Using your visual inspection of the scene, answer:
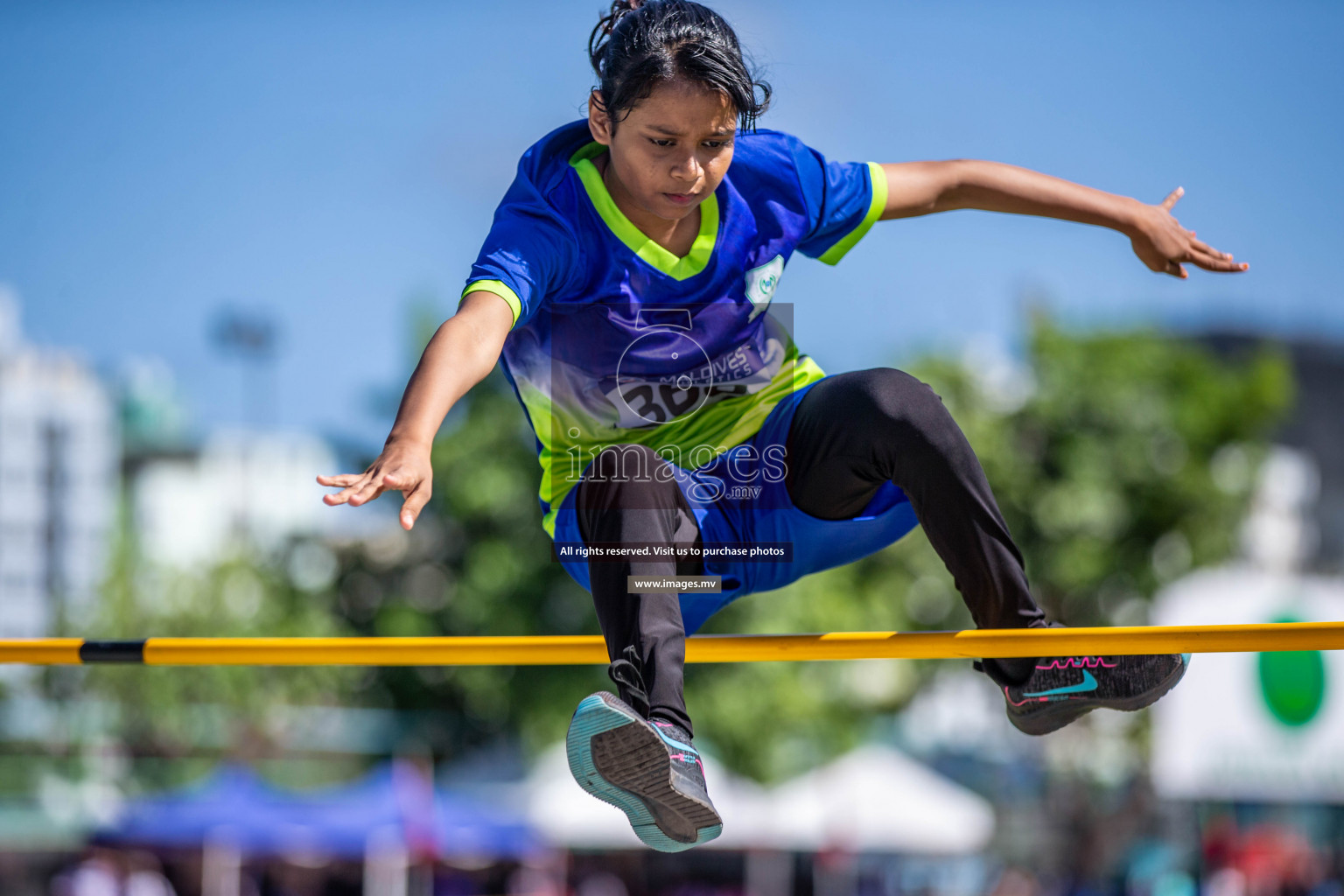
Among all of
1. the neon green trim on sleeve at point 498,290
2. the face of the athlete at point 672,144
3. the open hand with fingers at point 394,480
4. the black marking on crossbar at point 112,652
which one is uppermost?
the face of the athlete at point 672,144

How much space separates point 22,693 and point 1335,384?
131 feet

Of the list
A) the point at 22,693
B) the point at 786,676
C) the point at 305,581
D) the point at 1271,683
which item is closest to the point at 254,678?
the point at 305,581

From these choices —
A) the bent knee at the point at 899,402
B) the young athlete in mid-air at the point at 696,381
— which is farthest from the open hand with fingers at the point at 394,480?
the bent knee at the point at 899,402

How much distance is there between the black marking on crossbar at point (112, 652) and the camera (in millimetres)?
3529

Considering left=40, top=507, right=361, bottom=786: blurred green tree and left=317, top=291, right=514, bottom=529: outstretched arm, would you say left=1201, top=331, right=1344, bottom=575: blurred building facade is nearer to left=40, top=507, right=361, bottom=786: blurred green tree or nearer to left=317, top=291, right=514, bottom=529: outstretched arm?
left=40, top=507, right=361, bottom=786: blurred green tree

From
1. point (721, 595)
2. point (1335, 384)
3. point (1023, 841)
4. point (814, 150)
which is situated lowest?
point (1023, 841)

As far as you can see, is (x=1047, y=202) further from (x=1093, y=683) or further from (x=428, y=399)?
(x=428, y=399)

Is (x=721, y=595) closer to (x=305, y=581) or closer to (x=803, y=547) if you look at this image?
(x=803, y=547)

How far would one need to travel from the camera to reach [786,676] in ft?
52.9

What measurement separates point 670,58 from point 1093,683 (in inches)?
66.4

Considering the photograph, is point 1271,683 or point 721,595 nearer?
point 721,595

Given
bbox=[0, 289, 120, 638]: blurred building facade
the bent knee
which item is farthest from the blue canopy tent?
bbox=[0, 289, 120, 638]: blurred building facade

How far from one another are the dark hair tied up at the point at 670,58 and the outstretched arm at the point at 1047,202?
0.57m

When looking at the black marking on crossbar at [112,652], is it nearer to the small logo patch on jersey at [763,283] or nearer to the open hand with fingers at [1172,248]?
the small logo patch on jersey at [763,283]
